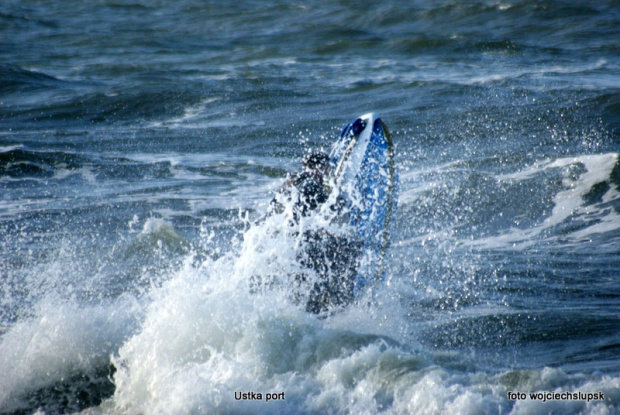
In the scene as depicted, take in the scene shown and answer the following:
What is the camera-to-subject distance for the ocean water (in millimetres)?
4777

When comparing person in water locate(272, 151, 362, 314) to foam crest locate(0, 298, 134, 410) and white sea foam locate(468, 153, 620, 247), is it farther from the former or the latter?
white sea foam locate(468, 153, 620, 247)

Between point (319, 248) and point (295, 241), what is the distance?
0.24 m

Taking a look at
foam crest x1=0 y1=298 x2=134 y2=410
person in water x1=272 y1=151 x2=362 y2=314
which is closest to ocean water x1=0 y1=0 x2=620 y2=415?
foam crest x1=0 y1=298 x2=134 y2=410

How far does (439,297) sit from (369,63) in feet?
47.5

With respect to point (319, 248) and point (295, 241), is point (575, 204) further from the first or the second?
point (295, 241)

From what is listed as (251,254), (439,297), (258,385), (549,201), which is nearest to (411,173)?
(549,201)

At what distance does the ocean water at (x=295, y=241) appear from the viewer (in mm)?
4777

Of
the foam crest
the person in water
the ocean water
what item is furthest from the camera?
the person in water

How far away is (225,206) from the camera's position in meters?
10.1

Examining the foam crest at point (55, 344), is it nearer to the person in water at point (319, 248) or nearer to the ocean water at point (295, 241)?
the ocean water at point (295, 241)

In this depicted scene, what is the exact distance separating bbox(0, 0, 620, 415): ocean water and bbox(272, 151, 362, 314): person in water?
17 centimetres

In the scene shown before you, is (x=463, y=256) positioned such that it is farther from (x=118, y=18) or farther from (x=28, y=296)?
(x=118, y=18)

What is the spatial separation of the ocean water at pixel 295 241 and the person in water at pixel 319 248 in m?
0.17

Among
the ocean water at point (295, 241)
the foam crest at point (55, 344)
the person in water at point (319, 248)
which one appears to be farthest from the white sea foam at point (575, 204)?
the foam crest at point (55, 344)
